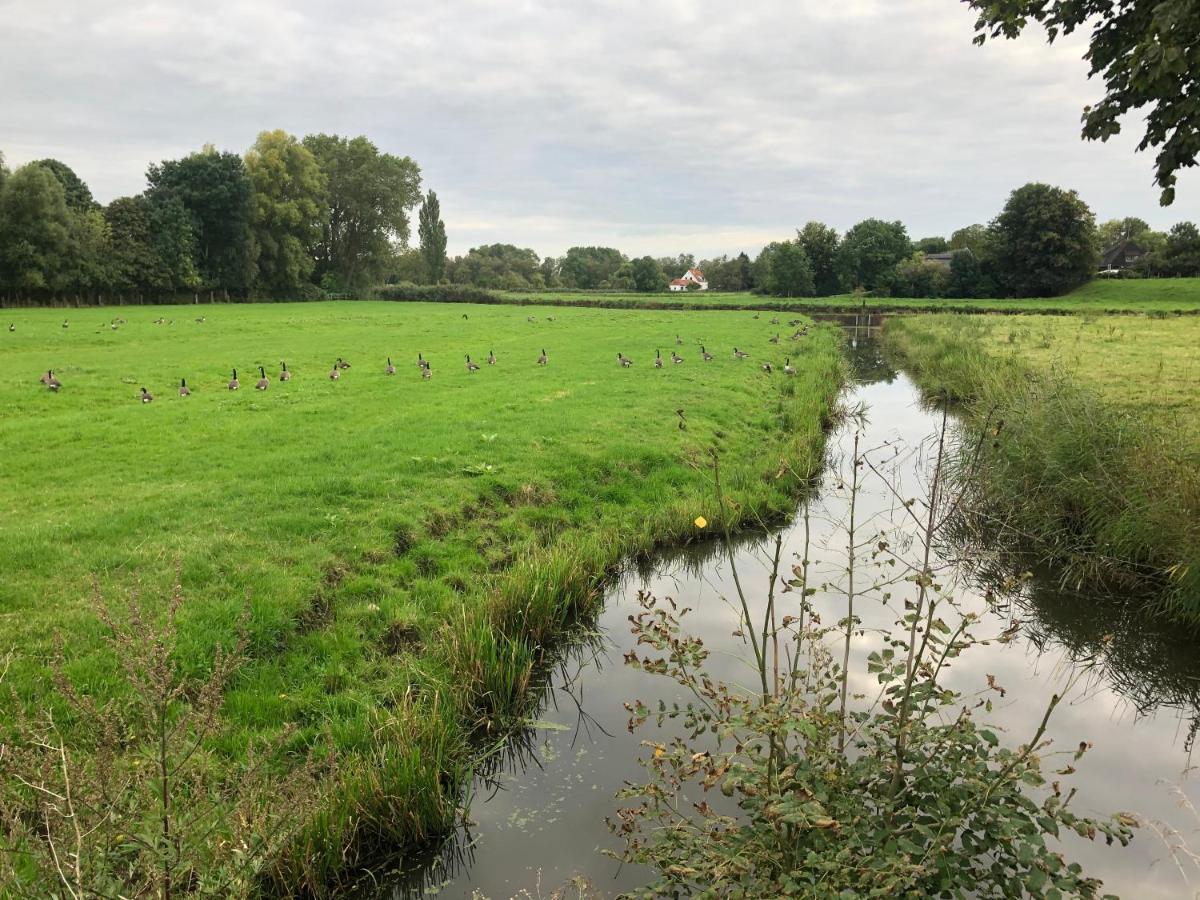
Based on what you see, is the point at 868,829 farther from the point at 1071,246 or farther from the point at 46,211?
the point at 1071,246

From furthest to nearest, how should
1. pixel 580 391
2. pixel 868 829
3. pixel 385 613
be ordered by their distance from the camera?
pixel 580 391, pixel 385 613, pixel 868 829

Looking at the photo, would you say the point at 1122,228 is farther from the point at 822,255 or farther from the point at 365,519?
the point at 365,519

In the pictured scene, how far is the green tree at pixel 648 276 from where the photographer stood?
129250 mm

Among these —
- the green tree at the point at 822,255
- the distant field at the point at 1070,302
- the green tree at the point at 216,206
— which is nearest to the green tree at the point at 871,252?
the green tree at the point at 822,255

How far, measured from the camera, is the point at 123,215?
59594 millimetres

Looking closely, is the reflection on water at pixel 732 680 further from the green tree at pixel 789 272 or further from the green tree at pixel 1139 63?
the green tree at pixel 789 272

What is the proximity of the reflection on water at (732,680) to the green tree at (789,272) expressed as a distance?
9323 cm

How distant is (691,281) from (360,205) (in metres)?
93.0

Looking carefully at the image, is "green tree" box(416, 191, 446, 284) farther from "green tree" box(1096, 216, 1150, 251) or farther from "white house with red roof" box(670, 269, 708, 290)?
"green tree" box(1096, 216, 1150, 251)

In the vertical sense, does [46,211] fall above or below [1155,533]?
above

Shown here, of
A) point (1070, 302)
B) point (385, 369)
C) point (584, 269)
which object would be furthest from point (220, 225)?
point (584, 269)

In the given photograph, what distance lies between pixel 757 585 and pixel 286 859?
24.0 feet

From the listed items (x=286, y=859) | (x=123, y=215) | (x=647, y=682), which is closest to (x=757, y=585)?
(x=647, y=682)

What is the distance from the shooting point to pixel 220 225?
220 feet
